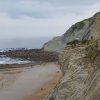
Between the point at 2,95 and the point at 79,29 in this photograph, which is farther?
the point at 79,29

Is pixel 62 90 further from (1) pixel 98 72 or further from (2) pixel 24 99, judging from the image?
(2) pixel 24 99

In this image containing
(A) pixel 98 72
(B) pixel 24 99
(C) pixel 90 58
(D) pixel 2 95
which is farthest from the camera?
(D) pixel 2 95

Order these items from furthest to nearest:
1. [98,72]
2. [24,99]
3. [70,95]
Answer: [24,99], [70,95], [98,72]

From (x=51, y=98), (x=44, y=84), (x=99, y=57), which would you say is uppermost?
(x=99, y=57)

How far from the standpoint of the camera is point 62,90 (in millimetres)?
11539

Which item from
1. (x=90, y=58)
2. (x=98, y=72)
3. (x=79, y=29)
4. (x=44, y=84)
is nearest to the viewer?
(x=98, y=72)

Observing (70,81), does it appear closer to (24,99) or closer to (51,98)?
(51,98)

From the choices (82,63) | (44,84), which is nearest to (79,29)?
(44,84)

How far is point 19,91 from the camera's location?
24.5m

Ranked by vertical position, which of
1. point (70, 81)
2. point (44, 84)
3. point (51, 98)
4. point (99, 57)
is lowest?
point (44, 84)

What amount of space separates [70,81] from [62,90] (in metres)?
0.42

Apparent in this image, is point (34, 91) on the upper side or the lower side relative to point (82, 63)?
lower

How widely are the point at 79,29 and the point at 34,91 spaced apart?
46.8 metres

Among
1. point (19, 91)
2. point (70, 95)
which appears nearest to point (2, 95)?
point (19, 91)
